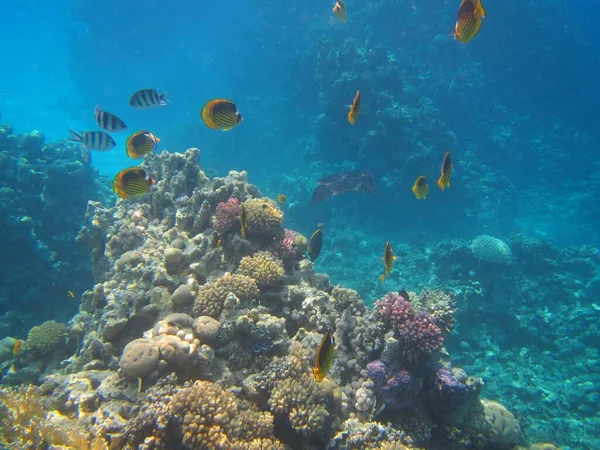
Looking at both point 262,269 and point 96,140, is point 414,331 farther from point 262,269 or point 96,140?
point 96,140

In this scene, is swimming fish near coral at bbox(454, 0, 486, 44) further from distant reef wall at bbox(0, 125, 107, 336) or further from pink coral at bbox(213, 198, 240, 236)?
distant reef wall at bbox(0, 125, 107, 336)

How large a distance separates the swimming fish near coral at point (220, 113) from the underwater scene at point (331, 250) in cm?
2

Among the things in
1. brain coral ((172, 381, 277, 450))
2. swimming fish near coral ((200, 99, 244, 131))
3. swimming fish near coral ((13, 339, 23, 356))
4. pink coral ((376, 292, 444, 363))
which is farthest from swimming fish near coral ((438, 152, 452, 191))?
swimming fish near coral ((13, 339, 23, 356))

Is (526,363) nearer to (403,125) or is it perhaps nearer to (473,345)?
(473,345)

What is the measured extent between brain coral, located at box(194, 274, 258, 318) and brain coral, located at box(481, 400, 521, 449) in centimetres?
414

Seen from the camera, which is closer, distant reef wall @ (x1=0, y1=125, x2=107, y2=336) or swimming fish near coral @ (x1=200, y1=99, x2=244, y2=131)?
swimming fish near coral @ (x1=200, y1=99, x2=244, y2=131)

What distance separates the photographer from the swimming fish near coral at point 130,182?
444cm

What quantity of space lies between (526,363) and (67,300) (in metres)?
16.4

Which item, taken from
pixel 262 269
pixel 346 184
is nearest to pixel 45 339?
pixel 262 269

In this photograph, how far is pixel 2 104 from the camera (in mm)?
50438

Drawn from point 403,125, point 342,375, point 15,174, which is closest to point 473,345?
point 342,375

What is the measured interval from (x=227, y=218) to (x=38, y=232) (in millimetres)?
10950

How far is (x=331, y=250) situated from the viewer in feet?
55.6

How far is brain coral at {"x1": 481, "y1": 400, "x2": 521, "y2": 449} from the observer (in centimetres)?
488
